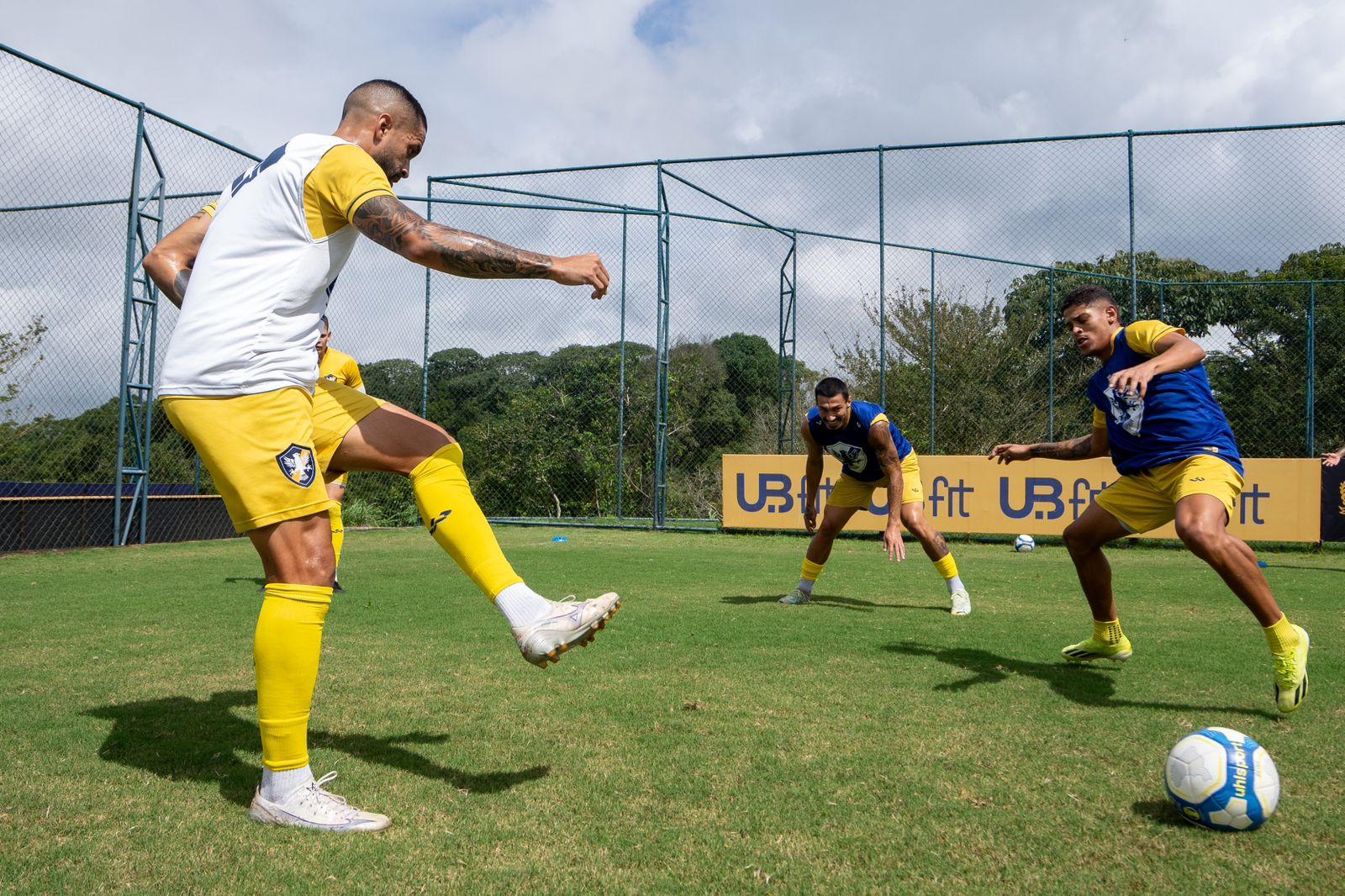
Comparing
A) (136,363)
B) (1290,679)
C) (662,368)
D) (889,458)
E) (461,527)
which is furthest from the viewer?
(662,368)

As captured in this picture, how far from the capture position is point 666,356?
55.0ft

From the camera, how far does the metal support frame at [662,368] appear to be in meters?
16.4

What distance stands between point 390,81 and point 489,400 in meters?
18.9

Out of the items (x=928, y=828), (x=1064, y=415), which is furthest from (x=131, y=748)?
(x=1064, y=415)

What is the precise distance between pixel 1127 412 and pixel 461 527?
10.9 ft

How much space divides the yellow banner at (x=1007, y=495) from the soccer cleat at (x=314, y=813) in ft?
36.4

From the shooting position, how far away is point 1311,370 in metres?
15.3

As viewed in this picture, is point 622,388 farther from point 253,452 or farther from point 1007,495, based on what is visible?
point 253,452

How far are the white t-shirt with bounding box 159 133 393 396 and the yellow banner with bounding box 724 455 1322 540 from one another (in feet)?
36.0

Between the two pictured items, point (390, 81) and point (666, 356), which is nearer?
point (390, 81)

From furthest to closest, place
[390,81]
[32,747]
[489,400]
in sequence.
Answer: [489,400], [32,747], [390,81]

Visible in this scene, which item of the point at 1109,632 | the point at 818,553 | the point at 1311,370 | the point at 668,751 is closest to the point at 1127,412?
the point at 1109,632

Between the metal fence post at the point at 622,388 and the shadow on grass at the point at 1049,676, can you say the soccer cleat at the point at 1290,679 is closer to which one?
the shadow on grass at the point at 1049,676

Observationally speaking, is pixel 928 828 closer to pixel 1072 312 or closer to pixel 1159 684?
pixel 1159 684
